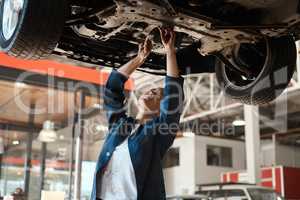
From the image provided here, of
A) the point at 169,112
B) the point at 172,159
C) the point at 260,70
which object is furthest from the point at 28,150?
the point at 172,159

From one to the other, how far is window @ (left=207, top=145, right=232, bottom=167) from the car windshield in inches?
252

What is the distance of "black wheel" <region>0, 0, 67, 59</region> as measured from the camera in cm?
263

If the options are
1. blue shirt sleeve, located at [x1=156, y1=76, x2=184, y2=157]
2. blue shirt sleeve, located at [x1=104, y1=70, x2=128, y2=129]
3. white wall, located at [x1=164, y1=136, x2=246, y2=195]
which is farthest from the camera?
white wall, located at [x1=164, y1=136, x2=246, y2=195]

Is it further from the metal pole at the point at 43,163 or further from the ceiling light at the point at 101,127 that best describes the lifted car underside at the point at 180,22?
the metal pole at the point at 43,163

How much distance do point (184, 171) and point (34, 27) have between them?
13.3 meters

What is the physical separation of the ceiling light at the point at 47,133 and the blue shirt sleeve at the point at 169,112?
587cm

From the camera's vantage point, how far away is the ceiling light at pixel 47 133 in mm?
8078

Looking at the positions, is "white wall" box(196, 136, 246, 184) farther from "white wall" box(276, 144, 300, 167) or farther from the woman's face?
the woman's face

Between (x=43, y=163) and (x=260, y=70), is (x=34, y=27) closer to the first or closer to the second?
(x=260, y=70)

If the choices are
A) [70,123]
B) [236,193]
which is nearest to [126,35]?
[70,123]

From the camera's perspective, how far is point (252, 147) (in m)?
11.4

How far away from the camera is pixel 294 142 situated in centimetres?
1645

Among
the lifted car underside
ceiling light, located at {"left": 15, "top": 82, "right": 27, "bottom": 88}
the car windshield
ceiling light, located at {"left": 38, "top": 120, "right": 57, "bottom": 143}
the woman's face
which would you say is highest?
ceiling light, located at {"left": 15, "top": 82, "right": 27, "bottom": 88}

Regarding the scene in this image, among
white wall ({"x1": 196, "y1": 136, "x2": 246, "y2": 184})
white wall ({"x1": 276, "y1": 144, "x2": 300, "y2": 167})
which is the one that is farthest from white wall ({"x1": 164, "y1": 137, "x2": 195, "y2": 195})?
Answer: white wall ({"x1": 276, "y1": 144, "x2": 300, "y2": 167})
